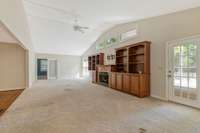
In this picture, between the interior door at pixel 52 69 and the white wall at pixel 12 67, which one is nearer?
the white wall at pixel 12 67

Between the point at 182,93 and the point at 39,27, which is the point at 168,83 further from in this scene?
the point at 39,27

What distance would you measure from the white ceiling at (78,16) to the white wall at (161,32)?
0.31 m

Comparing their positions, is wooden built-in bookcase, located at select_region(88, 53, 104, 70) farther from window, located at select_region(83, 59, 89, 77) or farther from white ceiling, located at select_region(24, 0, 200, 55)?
window, located at select_region(83, 59, 89, 77)

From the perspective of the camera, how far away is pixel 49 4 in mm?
4289

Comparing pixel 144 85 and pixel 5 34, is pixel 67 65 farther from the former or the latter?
pixel 144 85

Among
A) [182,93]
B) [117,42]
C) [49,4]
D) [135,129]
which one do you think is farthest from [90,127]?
A: [117,42]

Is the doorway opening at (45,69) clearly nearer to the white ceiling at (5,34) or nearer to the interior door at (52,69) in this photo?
the interior door at (52,69)

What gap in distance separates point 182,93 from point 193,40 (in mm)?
1669

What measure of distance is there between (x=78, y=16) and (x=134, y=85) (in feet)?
12.5

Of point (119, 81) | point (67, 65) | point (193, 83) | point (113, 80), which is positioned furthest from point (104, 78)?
point (67, 65)

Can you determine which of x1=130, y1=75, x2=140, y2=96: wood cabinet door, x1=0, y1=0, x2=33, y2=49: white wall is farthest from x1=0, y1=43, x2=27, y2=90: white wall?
x1=130, y1=75, x2=140, y2=96: wood cabinet door

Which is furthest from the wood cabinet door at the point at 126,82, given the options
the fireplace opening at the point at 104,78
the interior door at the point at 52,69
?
the interior door at the point at 52,69

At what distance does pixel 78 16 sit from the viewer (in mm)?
5309

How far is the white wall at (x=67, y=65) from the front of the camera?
11266 mm
